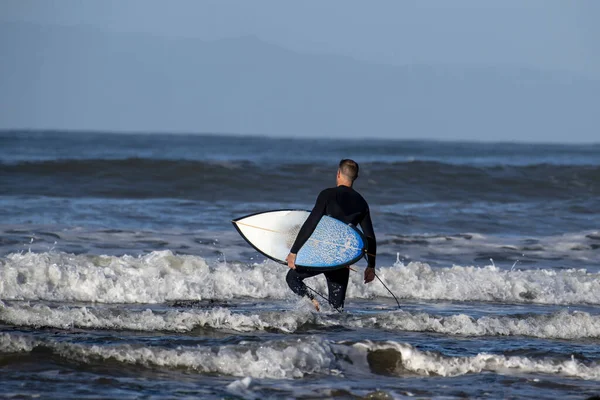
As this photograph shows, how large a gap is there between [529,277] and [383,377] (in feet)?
17.0

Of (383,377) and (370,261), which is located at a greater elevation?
(370,261)

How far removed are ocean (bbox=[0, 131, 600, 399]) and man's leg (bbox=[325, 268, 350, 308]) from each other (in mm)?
152

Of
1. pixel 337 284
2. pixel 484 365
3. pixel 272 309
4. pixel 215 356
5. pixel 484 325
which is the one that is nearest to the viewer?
pixel 215 356

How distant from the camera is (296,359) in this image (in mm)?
6367

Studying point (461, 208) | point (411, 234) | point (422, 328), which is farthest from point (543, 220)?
point (422, 328)

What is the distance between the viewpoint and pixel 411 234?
50.0ft

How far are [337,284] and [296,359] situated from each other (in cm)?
153

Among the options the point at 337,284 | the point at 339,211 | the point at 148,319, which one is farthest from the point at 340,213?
the point at 148,319

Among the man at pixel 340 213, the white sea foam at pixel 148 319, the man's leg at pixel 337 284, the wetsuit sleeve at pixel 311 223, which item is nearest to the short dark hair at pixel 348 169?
the man at pixel 340 213

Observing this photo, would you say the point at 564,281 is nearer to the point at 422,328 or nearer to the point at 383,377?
the point at 422,328

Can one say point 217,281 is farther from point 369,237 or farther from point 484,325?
point 484,325

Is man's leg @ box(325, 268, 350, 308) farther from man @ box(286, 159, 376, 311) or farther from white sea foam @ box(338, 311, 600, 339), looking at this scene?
white sea foam @ box(338, 311, 600, 339)

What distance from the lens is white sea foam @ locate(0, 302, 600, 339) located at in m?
7.42

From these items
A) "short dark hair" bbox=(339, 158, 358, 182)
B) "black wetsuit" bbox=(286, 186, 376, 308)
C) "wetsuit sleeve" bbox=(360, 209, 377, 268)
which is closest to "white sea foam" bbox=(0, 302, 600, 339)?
"black wetsuit" bbox=(286, 186, 376, 308)
